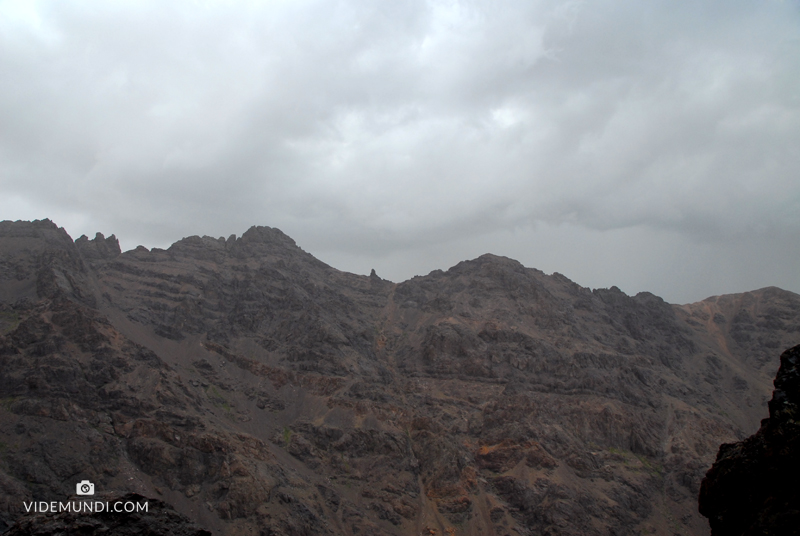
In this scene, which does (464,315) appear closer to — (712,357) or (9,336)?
(712,357)

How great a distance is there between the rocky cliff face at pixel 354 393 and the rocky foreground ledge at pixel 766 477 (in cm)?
7159

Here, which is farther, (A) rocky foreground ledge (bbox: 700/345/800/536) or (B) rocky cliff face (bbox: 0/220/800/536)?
(B) rocky cliff face (bbox: 0/220/800/536)

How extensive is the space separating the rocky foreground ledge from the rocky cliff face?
71592 mm

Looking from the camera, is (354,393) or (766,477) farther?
(354,393)

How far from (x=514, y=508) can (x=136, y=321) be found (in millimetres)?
99533

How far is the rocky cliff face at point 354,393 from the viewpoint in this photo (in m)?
78.7

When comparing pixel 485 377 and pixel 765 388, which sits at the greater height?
pixel 485 377

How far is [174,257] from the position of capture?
511 ft

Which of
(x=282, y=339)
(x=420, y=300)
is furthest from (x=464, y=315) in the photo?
(x=282, y=339)

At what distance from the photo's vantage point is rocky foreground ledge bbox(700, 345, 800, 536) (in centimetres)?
1216

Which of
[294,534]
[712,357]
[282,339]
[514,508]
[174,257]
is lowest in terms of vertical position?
[514,508]

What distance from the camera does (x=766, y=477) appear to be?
1327 cm

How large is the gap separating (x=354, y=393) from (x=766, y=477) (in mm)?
101176

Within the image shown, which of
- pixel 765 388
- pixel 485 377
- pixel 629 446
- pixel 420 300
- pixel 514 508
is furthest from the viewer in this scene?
pixel 420 300
